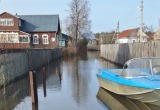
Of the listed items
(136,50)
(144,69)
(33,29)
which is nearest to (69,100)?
(144,69)

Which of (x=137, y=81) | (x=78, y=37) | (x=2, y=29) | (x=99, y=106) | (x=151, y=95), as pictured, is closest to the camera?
(x=151, y=95)

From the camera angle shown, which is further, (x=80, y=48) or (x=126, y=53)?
(x=80, y=48)

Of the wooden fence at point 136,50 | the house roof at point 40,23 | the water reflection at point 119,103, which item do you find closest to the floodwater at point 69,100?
the water reflection at point 119,103

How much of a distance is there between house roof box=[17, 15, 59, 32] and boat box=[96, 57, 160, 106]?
5614cm

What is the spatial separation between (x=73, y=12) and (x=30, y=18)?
34.9 ft

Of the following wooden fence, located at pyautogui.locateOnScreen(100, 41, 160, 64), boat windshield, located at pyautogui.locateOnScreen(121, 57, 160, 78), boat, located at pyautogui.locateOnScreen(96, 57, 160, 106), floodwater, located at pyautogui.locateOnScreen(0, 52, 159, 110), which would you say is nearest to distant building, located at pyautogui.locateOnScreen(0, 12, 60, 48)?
wooden fence, located at pyautogui.locateOnScreen(100, 41, 160, 64)

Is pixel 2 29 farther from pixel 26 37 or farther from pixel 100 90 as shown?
pixel 100 90

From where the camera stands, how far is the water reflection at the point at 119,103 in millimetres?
12859

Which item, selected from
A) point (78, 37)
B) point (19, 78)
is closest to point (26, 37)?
point (78, 37)

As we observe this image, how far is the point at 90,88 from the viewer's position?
18641 millimetres

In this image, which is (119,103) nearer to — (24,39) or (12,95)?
(12,95)

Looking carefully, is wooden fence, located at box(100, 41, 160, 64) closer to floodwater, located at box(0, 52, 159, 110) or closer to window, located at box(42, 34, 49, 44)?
floodwater, located at box(0, 52, 159, 110)

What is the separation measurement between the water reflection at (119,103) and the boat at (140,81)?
0.23 metres

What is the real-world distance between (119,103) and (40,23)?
60.0m
